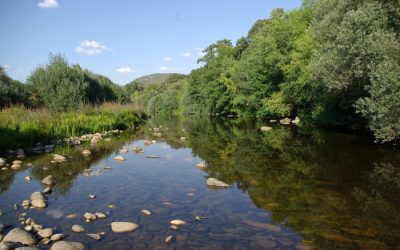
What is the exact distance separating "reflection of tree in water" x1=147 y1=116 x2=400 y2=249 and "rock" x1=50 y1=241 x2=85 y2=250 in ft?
15.8

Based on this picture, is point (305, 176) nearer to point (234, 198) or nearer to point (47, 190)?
point (234, 198)

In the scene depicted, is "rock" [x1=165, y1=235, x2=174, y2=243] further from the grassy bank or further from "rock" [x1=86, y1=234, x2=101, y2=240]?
the grassy bank

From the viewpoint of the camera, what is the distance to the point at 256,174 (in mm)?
13758

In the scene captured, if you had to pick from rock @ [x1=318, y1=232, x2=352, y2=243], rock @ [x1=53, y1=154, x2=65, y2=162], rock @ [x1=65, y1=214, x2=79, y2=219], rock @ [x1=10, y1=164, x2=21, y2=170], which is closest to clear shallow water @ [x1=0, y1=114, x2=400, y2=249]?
rock @ [x1=318, y1=232, x2=352, y2=243]

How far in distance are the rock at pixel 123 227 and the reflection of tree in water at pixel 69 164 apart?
13.1 ft

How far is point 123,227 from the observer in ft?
26.7

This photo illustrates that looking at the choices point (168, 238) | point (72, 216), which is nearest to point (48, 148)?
point (72, 216)

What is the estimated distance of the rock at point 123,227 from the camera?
8.04 metres

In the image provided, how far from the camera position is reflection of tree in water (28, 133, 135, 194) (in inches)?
515

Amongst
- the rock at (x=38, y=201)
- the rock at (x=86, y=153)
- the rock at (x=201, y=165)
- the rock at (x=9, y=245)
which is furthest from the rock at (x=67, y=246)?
the rock at (x=86, y=153)

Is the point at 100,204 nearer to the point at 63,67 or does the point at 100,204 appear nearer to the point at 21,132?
the point at 21,132

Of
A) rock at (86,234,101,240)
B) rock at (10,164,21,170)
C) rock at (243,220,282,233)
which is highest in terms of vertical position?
rock at (10,164,21,170)

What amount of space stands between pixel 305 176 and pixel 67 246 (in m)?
9.22

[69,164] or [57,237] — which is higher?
[69,164]
